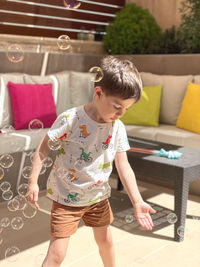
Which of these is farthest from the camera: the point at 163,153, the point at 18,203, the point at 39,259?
the point at 163,153

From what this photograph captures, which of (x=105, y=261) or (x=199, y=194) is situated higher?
(x=105, y=261)

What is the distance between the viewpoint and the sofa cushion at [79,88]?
3.57m

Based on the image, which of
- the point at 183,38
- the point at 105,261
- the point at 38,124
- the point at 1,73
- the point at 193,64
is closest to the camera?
the point at 105,261

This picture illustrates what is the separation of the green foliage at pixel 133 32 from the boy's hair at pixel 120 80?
3016 mm

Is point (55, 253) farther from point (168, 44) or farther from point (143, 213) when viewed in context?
point (168, 44)

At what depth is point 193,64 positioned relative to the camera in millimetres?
3504

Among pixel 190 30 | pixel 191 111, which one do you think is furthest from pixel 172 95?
pixel 190 30

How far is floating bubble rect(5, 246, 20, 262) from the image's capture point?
171 cm

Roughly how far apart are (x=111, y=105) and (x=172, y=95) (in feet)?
7.96

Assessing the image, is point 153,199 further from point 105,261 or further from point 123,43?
point 123,43

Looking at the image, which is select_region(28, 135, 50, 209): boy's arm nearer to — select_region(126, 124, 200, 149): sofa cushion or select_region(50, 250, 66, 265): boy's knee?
select_region(50, 250, 66, 265): boy's knee

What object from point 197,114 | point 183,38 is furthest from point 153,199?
point 183,38

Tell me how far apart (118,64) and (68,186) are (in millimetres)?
423

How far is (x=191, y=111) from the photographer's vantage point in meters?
3.07
